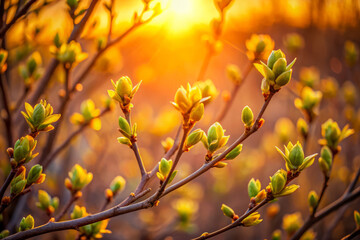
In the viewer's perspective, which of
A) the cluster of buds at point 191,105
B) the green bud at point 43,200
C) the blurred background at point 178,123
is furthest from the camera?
the blurred background at point 178,123

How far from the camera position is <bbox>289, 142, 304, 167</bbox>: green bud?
779mm

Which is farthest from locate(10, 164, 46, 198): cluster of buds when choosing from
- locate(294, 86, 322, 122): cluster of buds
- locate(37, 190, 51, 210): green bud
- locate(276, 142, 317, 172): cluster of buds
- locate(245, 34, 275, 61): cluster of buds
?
locate(294, 86, 322, 122): cluster of buds

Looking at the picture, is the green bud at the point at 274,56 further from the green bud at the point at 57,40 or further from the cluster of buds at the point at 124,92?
the green bud at the point at 57,40

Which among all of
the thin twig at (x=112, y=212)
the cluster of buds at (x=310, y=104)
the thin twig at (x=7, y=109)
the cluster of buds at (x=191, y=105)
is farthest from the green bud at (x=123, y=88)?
the cluster of buds at (x=310, y=104)

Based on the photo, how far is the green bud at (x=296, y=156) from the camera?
779mm

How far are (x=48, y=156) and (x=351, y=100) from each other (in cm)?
188

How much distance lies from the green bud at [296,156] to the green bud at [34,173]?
0.69 metres

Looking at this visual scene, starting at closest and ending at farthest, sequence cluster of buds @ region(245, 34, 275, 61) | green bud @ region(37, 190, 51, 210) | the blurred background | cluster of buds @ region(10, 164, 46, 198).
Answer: cluster of buds @ region(10, 164, 46, 198) < green bud @ region(37, 190, 51, 210) < cluster of buds @ region(245, 34, 275, 61) < the blurred background

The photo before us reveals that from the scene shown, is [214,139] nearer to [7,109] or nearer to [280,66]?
[280,66]

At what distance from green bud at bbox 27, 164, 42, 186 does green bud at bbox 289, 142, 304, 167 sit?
0.69m

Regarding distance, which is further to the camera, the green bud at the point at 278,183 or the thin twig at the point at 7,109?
the thin twig at the point at 7,109

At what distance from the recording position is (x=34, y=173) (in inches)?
31.2

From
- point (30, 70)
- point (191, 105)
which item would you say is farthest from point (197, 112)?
point (30, 70)

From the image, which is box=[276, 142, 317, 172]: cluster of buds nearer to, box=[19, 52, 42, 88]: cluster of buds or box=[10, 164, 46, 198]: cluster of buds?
box=[10, 164, 46, 198]: cluster of buds
